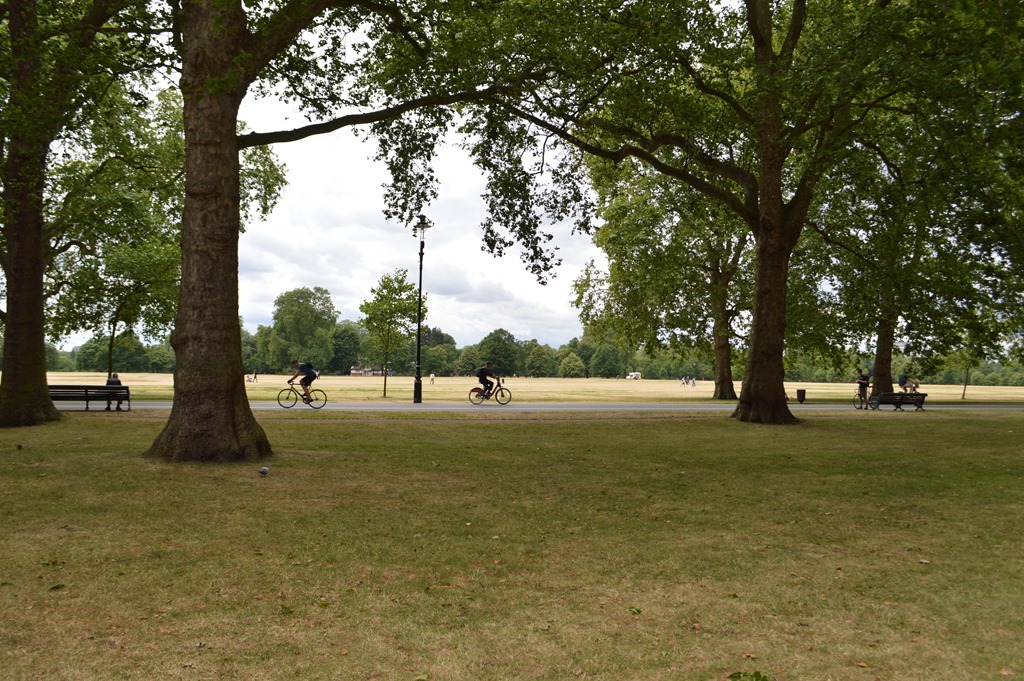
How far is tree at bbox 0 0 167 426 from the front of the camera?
13602mm

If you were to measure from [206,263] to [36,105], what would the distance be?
578 centimetres

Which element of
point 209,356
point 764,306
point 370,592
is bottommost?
point 370,592

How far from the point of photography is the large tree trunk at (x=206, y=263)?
11242 millimetres

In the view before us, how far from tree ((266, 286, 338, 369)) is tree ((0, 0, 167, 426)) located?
86.9 metres

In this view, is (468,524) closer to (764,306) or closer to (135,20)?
(135,20)

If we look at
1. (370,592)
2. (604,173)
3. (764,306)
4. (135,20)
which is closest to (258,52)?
(135,20)

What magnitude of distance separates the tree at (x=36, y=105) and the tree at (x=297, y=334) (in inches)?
3419

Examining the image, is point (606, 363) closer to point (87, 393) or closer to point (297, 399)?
point (297, 399)

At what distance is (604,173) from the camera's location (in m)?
22.7

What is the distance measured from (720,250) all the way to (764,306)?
713 inches

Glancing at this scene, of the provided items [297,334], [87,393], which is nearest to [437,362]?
[297,334]

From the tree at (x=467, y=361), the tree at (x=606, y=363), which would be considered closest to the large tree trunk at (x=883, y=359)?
the tree at (x=467, y=361)

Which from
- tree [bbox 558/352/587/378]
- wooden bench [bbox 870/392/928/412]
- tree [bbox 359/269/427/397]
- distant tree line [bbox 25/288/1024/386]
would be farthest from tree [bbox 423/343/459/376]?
wooden bench [bbox 870/392/928/412]

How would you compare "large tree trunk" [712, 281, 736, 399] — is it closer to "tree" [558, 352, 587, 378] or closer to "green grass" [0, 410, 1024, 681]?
"green grass" [0, 410, 1024, 681]
